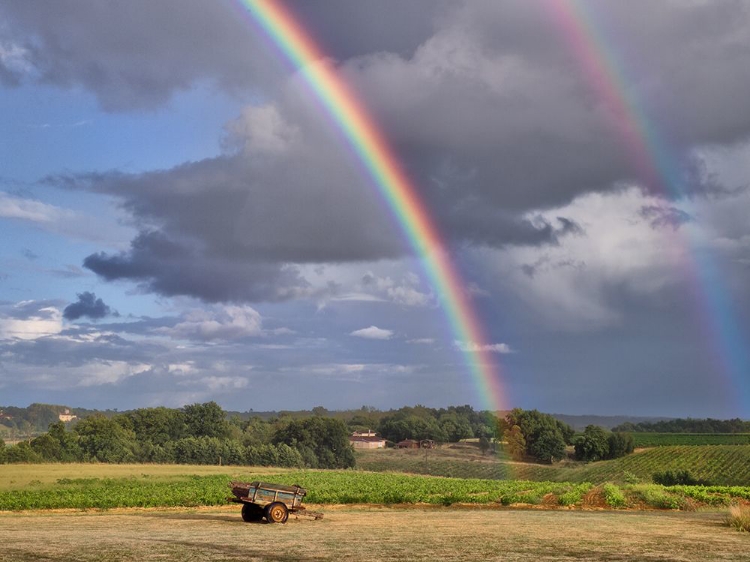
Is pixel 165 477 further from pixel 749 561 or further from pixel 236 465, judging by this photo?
pixel 749 561

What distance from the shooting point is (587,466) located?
5600 inches

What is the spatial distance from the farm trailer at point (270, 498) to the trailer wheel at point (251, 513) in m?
0.08

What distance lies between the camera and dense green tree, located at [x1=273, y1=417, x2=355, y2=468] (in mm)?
144500

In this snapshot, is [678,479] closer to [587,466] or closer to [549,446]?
[587,466]

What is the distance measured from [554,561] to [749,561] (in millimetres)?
5578

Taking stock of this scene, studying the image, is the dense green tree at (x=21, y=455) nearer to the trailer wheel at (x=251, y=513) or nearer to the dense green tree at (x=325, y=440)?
the dense green tree at (x=325, y=440)

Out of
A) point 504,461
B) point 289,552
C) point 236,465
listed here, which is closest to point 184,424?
point 236,465

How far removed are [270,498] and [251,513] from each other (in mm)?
1696

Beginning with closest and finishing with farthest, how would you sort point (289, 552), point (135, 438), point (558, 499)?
point (289, 552) → point (558, 499) → point (135, 438)

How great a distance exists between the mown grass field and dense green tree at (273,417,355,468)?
4756 millimetres

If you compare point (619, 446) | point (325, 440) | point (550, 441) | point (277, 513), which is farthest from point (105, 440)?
point (277, 513)

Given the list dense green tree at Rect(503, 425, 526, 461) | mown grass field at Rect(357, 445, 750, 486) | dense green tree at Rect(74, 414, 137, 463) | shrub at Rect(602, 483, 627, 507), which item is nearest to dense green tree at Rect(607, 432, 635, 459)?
mown grass field at Rect(357, 445, 750, 486)

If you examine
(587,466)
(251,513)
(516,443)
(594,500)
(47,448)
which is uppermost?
(516,443)

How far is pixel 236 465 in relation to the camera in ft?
425
